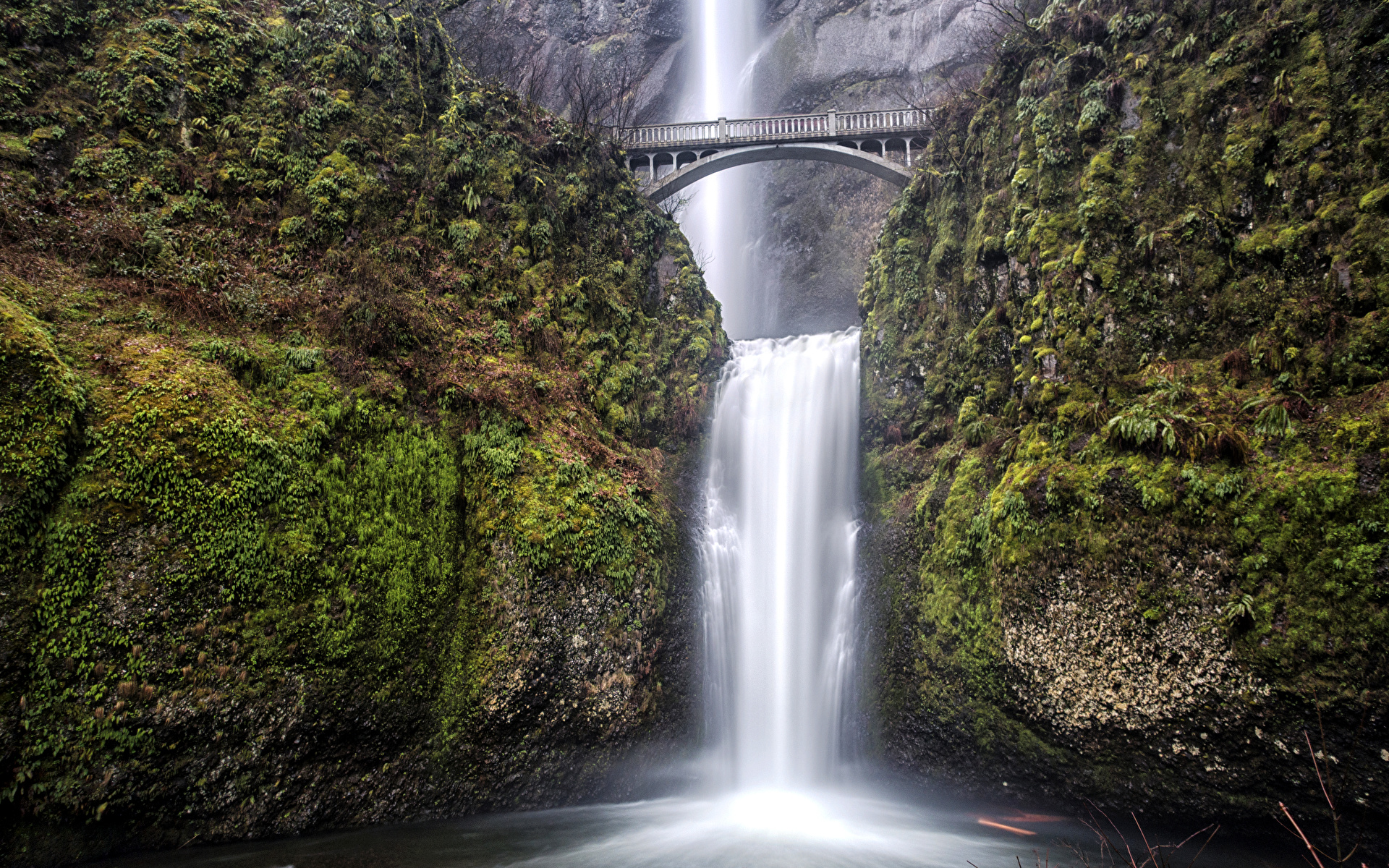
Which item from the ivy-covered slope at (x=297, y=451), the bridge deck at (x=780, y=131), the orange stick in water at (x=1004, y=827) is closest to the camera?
the ivy-covered slope at (x=297, y=451)

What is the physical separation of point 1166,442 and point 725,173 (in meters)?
28.2

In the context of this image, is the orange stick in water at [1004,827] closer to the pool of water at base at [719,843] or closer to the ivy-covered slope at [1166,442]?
the pool of water at base at [719,843]

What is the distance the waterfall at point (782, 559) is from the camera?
1245cm

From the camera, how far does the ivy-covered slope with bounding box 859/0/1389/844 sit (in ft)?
26.4

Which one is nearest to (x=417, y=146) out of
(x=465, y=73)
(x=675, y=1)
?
(x=465, y=73)

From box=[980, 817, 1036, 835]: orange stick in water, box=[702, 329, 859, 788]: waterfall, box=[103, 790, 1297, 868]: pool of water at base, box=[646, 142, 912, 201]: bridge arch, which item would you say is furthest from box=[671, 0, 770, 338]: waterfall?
box=[980, 817, 1036, 835]: orange stick in water

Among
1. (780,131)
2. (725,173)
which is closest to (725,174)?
(725,173)

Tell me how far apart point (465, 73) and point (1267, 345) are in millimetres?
17326

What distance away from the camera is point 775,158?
2147cm

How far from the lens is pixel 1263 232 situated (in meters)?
9.91

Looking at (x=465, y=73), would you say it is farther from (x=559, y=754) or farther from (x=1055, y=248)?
(x=559, y=754)

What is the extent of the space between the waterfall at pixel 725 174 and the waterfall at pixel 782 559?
16.1 metres

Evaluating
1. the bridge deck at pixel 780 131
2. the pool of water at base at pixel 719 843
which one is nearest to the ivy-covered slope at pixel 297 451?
the pool of water at base at pixel 719 843

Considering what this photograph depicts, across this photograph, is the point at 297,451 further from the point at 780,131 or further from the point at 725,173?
the point at 725,173
